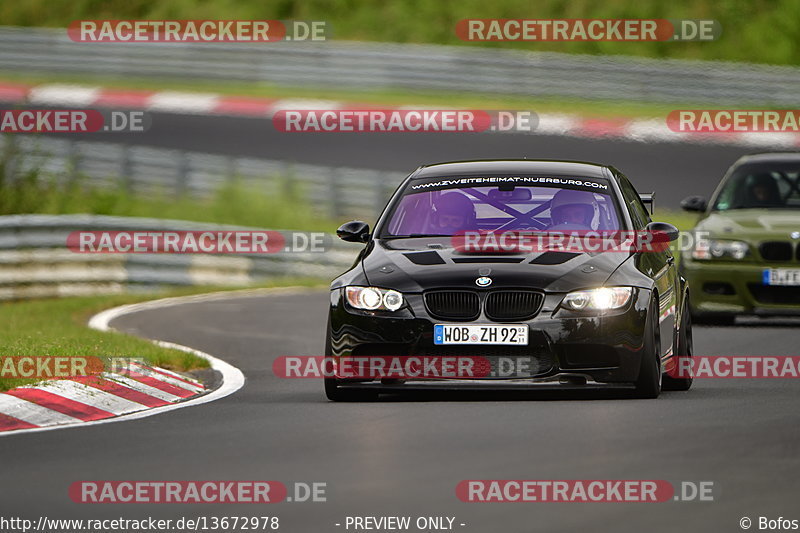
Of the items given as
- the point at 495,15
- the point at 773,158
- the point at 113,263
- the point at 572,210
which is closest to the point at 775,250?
the point at 773,158

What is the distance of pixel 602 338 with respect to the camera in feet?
36.1

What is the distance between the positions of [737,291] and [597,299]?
248 inches

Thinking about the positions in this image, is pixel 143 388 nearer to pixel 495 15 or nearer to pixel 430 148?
pixel 430 148

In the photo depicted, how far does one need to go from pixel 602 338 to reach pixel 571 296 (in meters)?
0.30

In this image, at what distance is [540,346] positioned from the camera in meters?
10.9

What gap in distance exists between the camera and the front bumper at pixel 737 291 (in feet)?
55.4

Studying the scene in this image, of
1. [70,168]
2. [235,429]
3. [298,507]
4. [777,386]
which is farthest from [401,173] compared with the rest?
[298,507]

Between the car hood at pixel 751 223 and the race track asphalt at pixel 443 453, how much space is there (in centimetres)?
415

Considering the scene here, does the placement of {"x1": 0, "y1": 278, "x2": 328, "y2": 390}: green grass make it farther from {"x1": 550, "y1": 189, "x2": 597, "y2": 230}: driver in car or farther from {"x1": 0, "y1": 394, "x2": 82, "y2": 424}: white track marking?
{"x1": 550, "y1": 189, "x2": 597, "y2": 230}: driver in car

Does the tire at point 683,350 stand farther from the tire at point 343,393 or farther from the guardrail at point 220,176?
the guardrail at point 220,176

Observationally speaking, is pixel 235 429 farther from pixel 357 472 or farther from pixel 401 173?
pixel 401 173

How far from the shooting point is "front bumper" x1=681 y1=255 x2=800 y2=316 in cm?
1689

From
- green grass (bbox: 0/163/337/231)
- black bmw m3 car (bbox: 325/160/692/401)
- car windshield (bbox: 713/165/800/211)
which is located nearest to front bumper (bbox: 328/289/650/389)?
black bmw m3 car (bbox: 325/160/692/401)

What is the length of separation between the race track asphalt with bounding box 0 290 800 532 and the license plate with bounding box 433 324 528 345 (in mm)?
399
